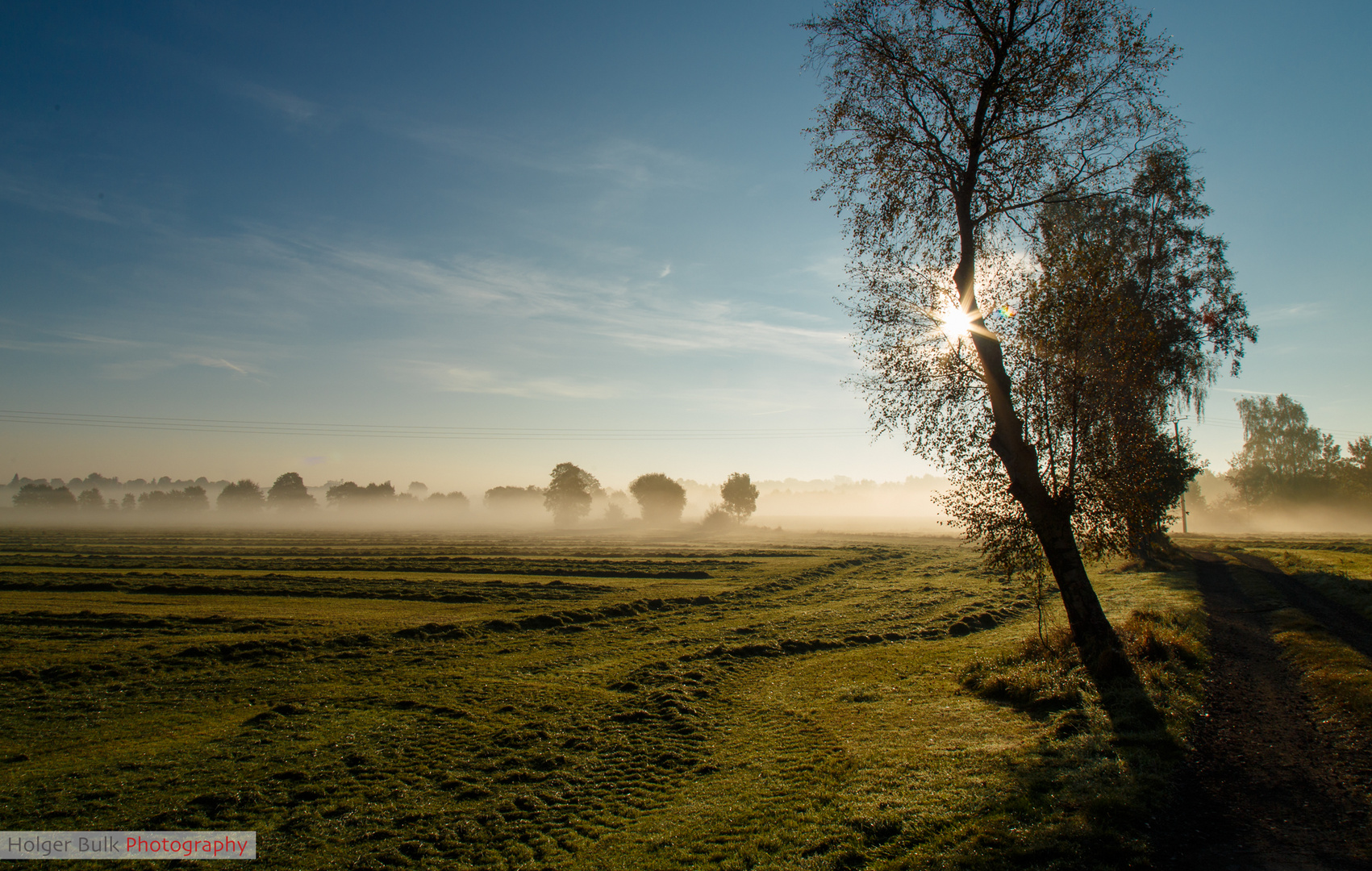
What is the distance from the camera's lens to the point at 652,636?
28281 millimetres

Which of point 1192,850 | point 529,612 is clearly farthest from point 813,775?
point 529,612

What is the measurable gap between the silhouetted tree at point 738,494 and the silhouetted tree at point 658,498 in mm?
21158

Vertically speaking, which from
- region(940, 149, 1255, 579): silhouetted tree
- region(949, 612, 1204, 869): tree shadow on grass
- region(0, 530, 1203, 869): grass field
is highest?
region(940, 149, 1255, 579): silhouetted tree

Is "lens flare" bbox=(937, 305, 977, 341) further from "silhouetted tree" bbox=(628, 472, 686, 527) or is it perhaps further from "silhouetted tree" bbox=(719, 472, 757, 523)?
"silhouetted tree" bbox=(628, 472, 686, 527)

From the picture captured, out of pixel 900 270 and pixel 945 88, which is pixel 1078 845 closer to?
pixel 900 270

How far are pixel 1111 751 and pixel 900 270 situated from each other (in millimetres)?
14596

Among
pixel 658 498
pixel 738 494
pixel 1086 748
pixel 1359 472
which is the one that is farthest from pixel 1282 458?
pixel 1086 748

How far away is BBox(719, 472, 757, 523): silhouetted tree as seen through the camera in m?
157

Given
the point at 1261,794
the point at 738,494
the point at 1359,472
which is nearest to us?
the point at 1261,794

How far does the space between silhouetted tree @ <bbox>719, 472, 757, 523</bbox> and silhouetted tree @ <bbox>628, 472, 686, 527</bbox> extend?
2116cm

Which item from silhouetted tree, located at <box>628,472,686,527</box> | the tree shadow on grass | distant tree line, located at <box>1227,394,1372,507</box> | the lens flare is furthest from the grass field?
silhouetted tree, located at <box>628,472,686,527</box>

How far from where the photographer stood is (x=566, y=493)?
179 metres

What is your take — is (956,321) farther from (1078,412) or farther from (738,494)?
(738,494)

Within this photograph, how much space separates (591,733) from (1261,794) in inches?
544
